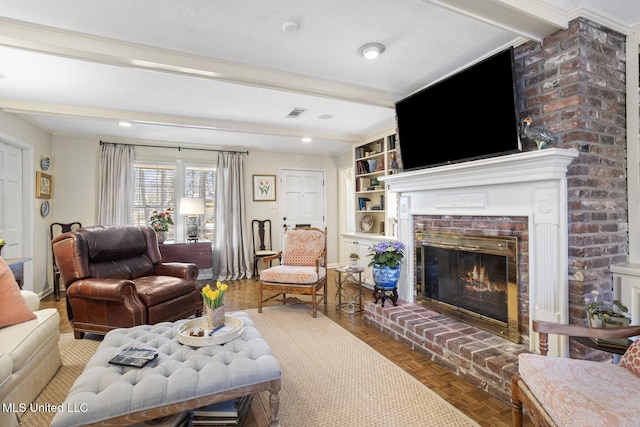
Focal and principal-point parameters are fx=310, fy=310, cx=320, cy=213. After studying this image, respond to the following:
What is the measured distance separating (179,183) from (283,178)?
1843 millimetres

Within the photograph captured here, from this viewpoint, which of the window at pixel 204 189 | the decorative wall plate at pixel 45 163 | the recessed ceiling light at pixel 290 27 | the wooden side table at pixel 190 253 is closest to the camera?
the recessed ceiling light at pixel 290 27

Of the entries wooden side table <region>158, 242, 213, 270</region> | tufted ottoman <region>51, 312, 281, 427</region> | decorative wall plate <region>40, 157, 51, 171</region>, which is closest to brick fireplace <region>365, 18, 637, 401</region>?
tufted ottoman <region>51, 312, 281, 427</region>

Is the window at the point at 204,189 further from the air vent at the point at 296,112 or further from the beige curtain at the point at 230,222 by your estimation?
the air vent at the point at 296,112

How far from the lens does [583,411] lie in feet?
3.64

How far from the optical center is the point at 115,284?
262 centimetres

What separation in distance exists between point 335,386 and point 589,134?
7.49 feet

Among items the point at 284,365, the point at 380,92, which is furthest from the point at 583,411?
the point at 380,92

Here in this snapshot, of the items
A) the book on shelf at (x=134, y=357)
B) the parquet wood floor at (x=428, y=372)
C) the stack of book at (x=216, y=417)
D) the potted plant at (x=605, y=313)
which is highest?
the potted plant at (x=605, y=313)

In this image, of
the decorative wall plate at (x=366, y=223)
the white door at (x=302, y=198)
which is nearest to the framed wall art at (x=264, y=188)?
the white door at (x=302, y=198)

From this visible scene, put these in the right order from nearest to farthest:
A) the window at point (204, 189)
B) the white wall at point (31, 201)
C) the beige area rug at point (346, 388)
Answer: the beige area rug at point (346, 388) < the white wall at point (31, 201) < the window at point (204, 189)

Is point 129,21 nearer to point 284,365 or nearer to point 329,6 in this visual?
point 329,6

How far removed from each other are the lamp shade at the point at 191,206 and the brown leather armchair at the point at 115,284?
Result: 142 centimetres

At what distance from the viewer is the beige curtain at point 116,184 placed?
468 cm

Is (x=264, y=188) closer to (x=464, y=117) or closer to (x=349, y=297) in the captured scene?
(x=349, y=297)
